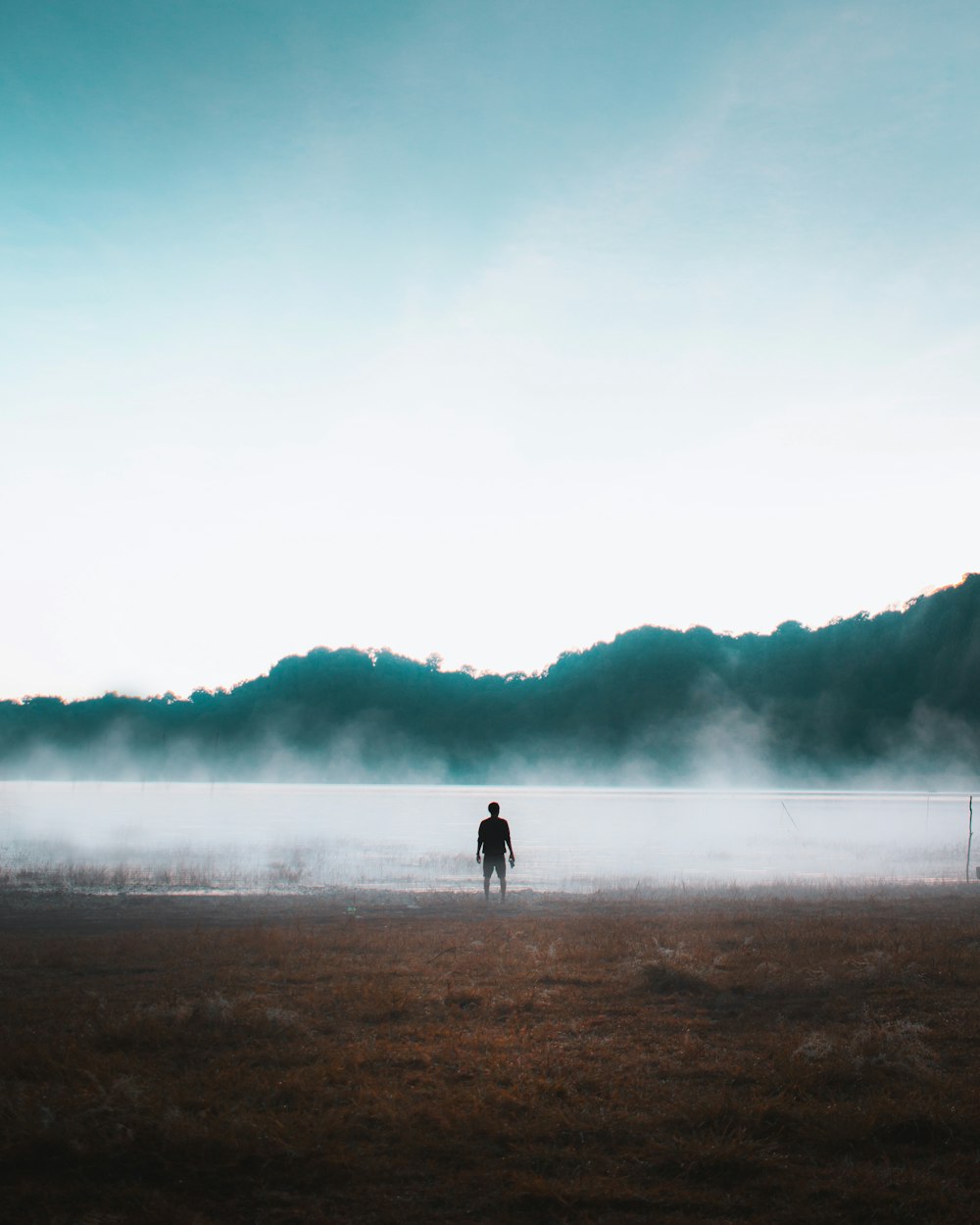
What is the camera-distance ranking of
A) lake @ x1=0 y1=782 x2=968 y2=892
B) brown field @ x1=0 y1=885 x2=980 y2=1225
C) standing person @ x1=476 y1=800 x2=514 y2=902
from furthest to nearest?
lake @ x1=0 y1=782 x2=968 y2=892
standing person @ x1=476 y1=800 x2=514 y2=902
brown field @ x1=0 y1=885 x2=980 y2=1225

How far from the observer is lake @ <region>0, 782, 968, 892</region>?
31.7 metres

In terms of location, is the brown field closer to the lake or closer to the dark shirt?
the dark shirt

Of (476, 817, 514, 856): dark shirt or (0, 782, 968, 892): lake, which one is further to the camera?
(0, 782, 968, 892): lake

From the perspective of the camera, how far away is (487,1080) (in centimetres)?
852

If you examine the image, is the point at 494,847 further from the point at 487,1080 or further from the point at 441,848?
the point at 441,848

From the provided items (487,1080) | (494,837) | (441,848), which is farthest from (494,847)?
(441,848)

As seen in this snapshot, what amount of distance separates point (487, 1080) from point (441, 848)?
3825cm

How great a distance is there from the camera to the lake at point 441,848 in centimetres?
3172

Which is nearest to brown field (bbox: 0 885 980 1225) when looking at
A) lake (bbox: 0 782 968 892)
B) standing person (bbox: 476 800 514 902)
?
standing person (bbox: 476 800 514 902)

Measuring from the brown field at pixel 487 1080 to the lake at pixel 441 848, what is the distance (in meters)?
14.7

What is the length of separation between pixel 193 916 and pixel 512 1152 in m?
14.7

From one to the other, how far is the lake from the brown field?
14735 mm

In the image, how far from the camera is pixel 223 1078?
845 centimetres

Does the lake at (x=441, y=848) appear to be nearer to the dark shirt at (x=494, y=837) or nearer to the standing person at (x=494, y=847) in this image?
the standing person at (x=494, y=847)
